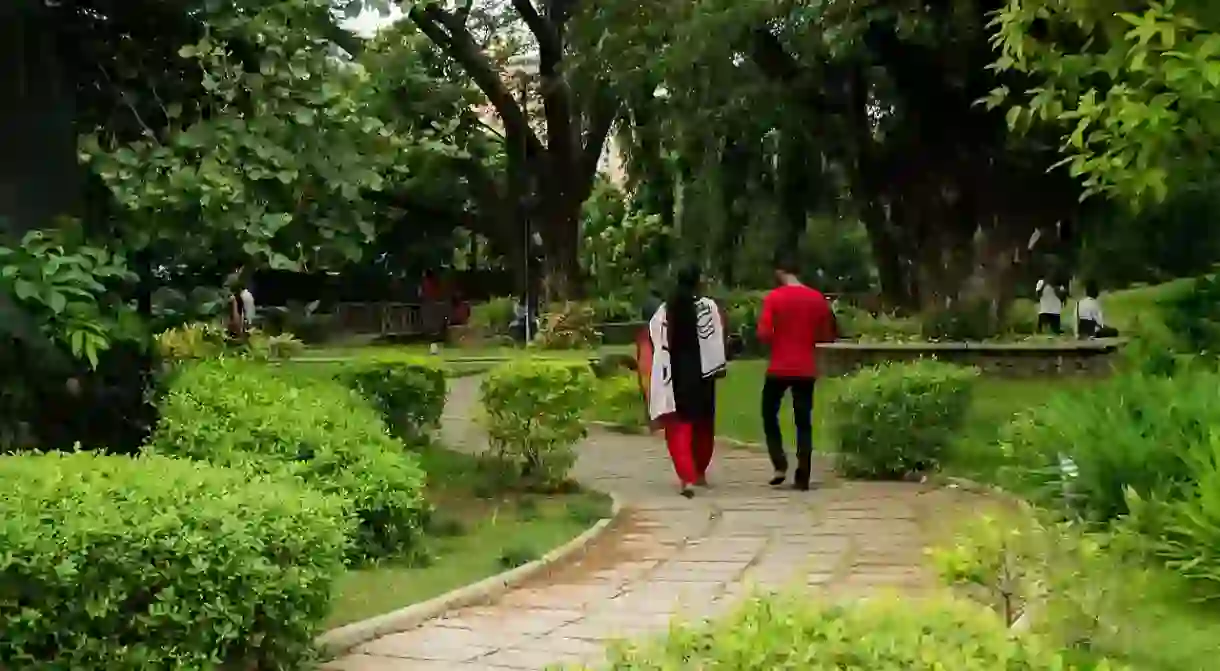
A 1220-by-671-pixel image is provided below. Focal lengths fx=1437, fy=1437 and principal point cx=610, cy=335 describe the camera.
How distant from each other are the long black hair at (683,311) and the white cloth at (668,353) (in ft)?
0.13

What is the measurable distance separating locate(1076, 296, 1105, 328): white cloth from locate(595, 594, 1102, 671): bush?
865 inches

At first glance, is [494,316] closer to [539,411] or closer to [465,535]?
[539,411]

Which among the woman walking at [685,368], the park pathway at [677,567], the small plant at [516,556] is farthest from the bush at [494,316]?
the small plant at [516,556]

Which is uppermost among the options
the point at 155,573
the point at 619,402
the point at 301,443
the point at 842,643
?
the point at 301,443

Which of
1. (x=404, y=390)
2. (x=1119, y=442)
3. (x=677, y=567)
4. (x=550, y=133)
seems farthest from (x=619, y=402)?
(x=550, y=133)

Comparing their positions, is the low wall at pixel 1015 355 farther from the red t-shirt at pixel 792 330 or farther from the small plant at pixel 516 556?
the small plant at pixel 516 556

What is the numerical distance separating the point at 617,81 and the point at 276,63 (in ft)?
38.9

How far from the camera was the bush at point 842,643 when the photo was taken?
110 inches

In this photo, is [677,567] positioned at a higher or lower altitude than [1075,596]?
lower

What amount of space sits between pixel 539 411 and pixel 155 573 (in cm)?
574

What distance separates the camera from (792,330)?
34.3 feet

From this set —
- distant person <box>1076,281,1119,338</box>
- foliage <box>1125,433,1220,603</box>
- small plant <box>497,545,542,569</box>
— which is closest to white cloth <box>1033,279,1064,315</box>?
distant person <box>1076,281,1119,338</box>

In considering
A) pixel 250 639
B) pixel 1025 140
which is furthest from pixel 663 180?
pixel 250 639

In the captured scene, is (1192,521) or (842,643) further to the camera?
(1192,521)
